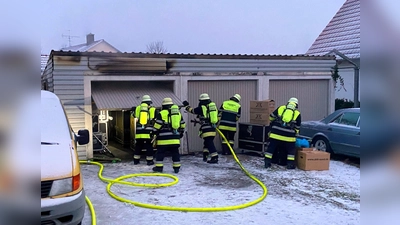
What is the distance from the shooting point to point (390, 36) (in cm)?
140

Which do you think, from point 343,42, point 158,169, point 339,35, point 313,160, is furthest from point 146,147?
point 339,35

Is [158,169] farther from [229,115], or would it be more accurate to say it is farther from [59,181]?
[59,181]

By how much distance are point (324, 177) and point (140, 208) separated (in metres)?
4.58

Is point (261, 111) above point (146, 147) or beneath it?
above

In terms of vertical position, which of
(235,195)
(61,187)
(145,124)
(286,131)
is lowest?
(235,195)

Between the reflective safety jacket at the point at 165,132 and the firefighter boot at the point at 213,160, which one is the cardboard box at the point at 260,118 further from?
the reflective safety jacket at the point at 165,132

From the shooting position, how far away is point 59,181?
4.12 m

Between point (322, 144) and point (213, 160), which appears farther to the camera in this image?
point (322, 144)

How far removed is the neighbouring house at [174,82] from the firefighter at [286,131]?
9.60 feet

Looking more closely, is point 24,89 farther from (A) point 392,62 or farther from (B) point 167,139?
(B) point 167,139

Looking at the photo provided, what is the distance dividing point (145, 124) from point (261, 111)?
136 inches

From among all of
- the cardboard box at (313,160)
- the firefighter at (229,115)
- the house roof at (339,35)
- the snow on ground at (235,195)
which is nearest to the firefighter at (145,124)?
the snow on ground at (235,195)

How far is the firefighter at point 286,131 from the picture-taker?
895cm

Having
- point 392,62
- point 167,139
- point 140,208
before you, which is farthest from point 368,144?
point 167,139
